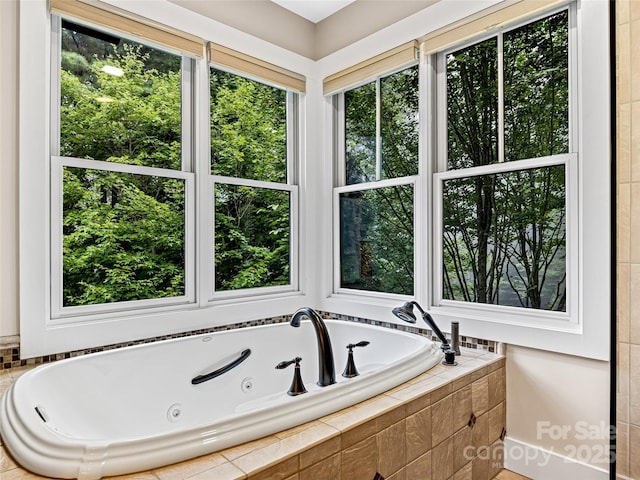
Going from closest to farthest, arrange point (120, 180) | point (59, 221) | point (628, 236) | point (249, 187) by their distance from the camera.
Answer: point (628, 236)
point (59, 221)
point (120, 180)
point (249, 187)

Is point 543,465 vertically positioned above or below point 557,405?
below

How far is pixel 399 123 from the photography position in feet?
8.79

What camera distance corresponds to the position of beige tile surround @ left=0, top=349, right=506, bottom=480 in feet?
3.48

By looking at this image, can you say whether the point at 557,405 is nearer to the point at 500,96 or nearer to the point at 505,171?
the point at 505,171

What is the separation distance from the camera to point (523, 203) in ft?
6.88

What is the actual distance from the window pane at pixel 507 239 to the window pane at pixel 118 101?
5.77 feet

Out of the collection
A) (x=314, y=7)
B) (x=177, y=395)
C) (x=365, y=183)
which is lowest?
(x=177, y=395)

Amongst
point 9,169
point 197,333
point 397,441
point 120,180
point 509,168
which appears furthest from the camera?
point 197,333

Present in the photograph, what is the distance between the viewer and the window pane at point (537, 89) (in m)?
1.96

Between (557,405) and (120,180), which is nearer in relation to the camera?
(557,405)

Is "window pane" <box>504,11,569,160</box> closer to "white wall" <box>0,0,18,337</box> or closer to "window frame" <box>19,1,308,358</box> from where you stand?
"window frame" <box>19,1,308,358</box>

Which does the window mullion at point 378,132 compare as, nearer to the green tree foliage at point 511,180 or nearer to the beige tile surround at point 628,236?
the green tree foliage at point 511,180

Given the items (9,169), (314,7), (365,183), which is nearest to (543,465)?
(365,183)

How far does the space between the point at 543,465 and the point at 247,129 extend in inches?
103
